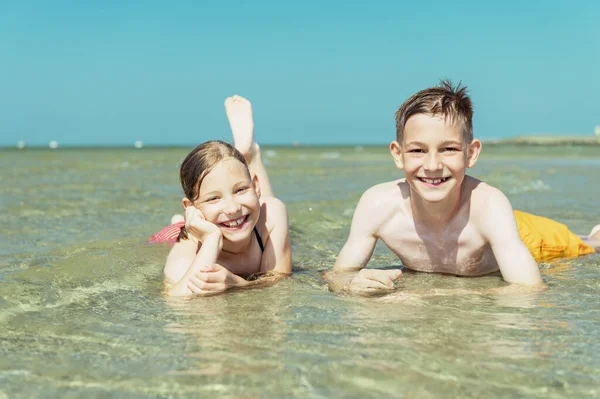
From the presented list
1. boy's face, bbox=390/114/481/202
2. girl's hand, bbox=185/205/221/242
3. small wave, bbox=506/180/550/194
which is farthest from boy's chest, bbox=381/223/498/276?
small wave, bbox=506/180/550/194

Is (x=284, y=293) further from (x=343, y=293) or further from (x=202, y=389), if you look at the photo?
(x=202, y=389)

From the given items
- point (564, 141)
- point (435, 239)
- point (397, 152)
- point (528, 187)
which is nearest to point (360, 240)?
point (435, 239)

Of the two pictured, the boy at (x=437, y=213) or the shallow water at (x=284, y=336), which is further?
the boy at (x=437, y=213)

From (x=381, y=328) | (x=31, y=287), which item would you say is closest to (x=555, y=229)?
(x=381, y=328)

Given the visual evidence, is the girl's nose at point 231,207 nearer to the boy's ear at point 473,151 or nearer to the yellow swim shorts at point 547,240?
the boy's ear at point 473,151

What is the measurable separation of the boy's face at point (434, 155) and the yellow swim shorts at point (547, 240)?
1.49 metres

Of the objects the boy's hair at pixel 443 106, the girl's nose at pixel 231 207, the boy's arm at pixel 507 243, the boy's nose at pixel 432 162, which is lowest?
the boy's arm at pixel 507 243

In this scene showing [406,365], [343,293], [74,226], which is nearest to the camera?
[406,365]

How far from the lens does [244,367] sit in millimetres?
2473

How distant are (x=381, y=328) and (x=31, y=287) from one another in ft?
7.29

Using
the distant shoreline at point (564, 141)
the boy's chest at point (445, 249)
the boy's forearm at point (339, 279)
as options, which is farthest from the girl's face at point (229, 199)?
the distant shoreline at point (564, 141)

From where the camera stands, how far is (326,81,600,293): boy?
4.02 m

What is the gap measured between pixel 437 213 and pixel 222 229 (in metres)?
1.39

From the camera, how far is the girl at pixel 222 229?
13.3 feet
